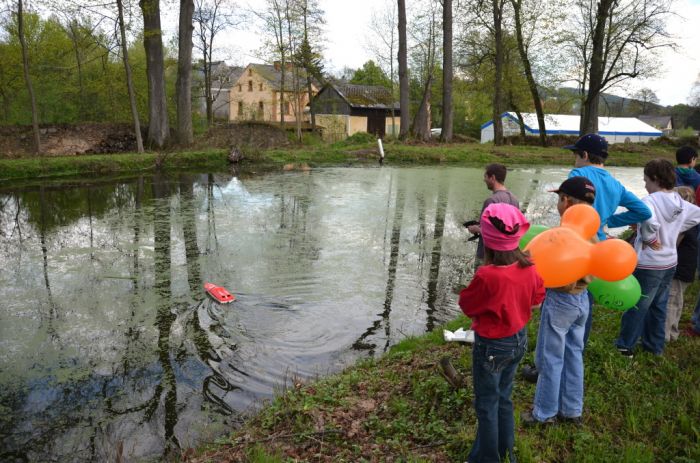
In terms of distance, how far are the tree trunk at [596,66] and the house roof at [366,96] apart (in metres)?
24.5

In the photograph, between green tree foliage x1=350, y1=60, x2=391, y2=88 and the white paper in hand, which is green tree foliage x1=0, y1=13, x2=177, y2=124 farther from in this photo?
green tree foliage x1=350, y1=60, x2=391, y2=88

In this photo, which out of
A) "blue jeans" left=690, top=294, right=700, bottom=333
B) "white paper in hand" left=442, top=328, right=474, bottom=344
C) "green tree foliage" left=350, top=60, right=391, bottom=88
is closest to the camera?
"blue jeans" left=690, top=294, right=700, bottom=333

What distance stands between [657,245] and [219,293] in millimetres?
4738

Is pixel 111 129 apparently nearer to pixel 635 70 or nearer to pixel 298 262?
pixel 298 262

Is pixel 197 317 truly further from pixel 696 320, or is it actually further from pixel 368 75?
pixel 368 75

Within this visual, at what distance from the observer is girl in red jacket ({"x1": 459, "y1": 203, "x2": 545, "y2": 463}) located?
259cm

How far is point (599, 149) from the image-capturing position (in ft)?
12.6

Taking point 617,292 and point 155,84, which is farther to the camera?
point 155,84

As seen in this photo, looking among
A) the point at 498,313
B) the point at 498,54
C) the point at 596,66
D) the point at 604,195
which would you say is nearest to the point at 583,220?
the point at 604,195

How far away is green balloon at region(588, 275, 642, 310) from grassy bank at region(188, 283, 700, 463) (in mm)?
695

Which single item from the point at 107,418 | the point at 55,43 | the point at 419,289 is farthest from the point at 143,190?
the point at 55,43

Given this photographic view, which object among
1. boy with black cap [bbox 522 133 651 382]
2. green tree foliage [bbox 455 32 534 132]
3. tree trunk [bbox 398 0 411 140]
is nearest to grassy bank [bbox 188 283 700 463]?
boy with black cap [bbox 522 133 651 382]

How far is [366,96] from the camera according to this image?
5109cm

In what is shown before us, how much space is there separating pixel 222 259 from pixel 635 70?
2584 cm
